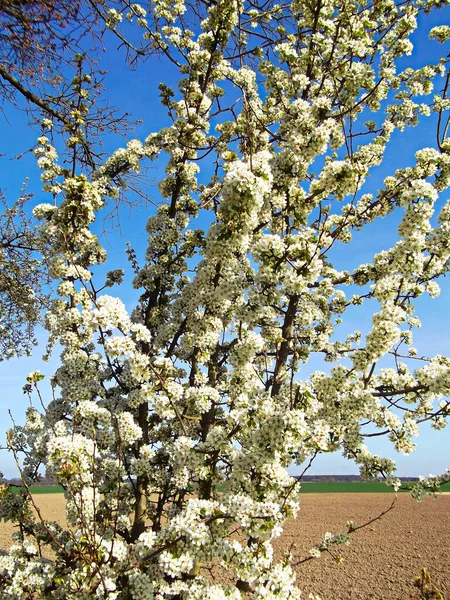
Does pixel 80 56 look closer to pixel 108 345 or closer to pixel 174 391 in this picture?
pixel 108 345

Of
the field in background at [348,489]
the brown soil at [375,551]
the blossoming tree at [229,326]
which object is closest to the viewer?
the blossoming tree at [229,326]

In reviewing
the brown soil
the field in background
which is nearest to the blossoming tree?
the brown soil

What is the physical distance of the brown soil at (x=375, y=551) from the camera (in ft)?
46.1

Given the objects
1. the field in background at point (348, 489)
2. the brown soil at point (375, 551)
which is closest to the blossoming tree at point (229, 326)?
the brown soil at point (375, 551)

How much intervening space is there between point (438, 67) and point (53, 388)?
28.0 feet

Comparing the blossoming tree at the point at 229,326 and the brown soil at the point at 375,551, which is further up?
the blossoming tree at the point at 229,326

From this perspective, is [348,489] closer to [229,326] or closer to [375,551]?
[375,551]

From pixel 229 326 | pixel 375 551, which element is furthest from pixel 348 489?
pixel 229 326

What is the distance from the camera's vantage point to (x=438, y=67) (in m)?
7.79

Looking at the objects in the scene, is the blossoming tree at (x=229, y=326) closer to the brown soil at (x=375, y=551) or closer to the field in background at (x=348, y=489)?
the brown soil at (x=375, y=551)

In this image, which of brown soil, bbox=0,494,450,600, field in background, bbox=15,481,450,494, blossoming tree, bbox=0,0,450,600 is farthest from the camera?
field in background, bbox=15,481,450,494

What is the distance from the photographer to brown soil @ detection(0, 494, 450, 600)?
14055 millimetres

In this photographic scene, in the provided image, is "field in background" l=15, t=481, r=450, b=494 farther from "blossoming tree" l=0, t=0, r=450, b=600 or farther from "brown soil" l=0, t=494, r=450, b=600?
"blossoming tree" l=0, t=0, r=450, b=600

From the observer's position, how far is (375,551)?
18.8 meters
